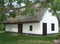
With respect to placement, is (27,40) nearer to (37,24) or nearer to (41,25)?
(41,25)

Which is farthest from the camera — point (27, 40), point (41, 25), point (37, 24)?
point (37, 24)

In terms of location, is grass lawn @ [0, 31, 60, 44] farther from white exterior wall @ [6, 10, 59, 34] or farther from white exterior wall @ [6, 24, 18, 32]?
white exterior wall @ [6, 24, 18, 32]

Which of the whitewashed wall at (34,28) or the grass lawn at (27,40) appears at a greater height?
the whitewashed wall at (34,28)

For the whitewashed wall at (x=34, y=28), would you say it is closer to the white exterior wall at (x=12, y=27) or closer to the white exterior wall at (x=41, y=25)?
the white exterior wall at (x=41, y=25)

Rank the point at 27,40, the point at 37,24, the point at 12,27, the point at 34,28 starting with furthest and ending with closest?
the point at 12,27 → the point at 34,28 → the point at 37,24 → the point at 27,40

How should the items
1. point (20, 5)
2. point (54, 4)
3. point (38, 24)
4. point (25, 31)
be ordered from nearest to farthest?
point (54, 4) → point (20, 5) → point (38, 24) → point (25, 31)

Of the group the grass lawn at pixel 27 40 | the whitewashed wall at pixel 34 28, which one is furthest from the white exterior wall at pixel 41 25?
the grass lawn at pixel 27 40

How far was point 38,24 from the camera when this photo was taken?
29359mm

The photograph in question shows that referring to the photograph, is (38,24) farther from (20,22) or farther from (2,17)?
(2,17)

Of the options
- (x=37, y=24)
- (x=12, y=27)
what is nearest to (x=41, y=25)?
(x=37, y=24)

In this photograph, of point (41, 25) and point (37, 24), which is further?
point (37, 24)

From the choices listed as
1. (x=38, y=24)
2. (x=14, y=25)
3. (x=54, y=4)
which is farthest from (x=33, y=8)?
(x=14, y=25)

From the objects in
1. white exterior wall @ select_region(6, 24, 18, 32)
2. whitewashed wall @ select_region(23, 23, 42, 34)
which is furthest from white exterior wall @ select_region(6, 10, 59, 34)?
white exterior wall @ select_region(6, 24, 18, 32)

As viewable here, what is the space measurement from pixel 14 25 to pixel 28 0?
20.0 m
